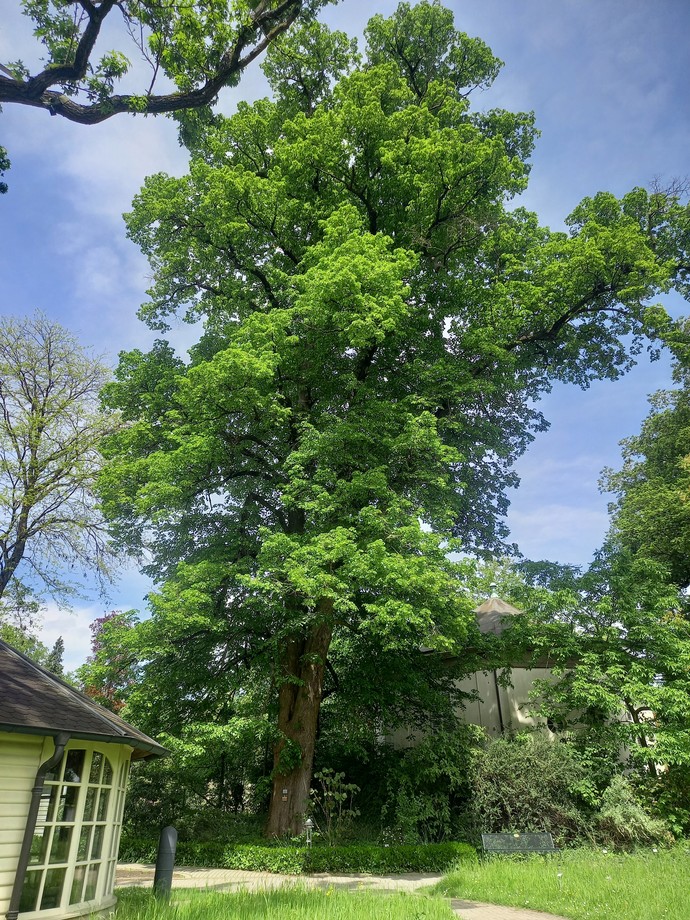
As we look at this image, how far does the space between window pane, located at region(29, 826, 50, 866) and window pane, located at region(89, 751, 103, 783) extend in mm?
918

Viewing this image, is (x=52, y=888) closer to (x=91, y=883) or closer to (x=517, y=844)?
(x=91, y=883)

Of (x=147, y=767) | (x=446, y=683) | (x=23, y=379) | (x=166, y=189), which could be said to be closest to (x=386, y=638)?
(x=446, y=683)

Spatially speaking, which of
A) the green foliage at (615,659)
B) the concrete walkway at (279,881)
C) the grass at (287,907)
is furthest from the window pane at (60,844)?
the green foliage at (615,659)

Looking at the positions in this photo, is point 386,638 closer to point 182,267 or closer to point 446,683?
point 446,683

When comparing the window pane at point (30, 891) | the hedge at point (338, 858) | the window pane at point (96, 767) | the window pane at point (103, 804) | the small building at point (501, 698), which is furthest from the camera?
the small building at point (501, 698)

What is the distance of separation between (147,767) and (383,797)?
21.0 feet

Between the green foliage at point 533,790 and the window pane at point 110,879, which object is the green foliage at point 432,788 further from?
the window pane at point 110,879

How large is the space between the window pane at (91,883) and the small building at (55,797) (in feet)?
0.04

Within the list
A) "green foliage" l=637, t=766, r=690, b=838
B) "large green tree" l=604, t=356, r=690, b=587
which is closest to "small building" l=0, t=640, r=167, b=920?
"green foliage" l=637, t=766, r=690, b=838

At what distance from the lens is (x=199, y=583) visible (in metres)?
11.2

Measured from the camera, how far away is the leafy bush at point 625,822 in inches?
473

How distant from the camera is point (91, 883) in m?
7.69

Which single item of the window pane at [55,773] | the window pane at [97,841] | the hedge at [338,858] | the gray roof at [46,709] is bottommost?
the hedge at [338,858]

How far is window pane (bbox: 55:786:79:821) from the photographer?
24.1 feet
